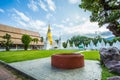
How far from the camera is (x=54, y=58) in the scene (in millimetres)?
9875

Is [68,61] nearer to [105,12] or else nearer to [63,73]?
[63,73]

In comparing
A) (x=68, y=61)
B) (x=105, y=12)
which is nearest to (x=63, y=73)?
(x=68, y=61)

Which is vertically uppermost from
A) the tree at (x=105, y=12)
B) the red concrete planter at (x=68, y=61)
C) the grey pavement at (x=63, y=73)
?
the tree at (x=105, y=12)

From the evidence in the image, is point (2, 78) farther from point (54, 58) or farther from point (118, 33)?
point (118, 33)

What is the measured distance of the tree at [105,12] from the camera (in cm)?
409

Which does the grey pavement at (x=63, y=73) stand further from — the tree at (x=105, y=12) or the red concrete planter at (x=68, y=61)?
the tree at (x=105, y=12)

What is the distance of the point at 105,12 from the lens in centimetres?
447

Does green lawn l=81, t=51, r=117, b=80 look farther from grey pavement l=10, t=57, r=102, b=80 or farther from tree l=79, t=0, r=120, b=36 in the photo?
tree l=79, t=0, r=120, b=36

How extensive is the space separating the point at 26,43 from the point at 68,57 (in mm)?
32021

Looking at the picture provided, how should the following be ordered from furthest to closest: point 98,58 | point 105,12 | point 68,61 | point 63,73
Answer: point 98,58 → point 68,61 → point 63,73 → point 105,12

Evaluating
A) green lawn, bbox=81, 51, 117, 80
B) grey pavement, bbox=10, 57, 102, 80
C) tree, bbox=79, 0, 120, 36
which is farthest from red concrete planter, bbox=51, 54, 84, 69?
tree, bbox=79, 0, 120, 36

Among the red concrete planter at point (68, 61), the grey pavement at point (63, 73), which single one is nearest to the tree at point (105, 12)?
the grey pavement at point (63, 73)

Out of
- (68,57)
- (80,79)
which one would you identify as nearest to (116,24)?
(80,79)

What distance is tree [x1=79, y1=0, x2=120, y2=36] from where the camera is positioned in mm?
4090
